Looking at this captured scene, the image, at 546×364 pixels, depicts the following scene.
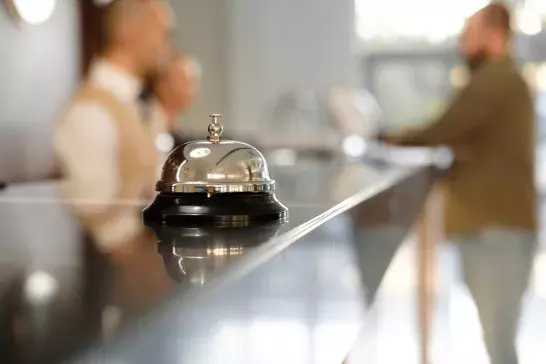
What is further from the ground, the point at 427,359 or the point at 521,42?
the point at 521,42

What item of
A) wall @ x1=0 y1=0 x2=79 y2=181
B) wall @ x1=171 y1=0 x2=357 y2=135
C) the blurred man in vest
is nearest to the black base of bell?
the blurred man in vest

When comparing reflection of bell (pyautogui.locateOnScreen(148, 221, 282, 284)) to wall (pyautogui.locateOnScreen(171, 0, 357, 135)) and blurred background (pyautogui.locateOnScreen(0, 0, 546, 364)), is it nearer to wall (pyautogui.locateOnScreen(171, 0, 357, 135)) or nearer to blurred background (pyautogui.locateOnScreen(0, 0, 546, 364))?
blurred background (pyautogui.locateOnScreen(0, 0, 546, 364))

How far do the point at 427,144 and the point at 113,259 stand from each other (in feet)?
8.90

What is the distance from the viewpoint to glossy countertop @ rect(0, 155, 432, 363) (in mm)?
355

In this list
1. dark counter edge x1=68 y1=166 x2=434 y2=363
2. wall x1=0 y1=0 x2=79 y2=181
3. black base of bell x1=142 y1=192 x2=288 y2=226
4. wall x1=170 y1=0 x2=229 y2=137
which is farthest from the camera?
wall x1=170 y1=0 x2=229 y2=137

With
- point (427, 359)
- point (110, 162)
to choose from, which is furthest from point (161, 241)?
point (427, 359)

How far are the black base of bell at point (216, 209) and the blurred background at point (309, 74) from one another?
2385 mm

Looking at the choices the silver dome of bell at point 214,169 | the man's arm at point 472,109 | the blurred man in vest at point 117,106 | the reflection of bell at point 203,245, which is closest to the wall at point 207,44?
the man's arm at point 472,109

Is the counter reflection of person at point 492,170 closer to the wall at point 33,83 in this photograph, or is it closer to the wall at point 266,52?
the wall at point 33,83

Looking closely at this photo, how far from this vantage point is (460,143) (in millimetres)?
3154

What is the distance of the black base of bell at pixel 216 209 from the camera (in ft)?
2.41

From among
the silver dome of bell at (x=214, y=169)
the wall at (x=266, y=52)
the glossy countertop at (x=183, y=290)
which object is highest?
the wall at (x=266, y=52)

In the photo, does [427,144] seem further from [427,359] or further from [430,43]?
[430,43]

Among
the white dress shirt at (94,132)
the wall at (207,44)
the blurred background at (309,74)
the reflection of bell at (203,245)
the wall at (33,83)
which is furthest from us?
the wall at (207,44)
